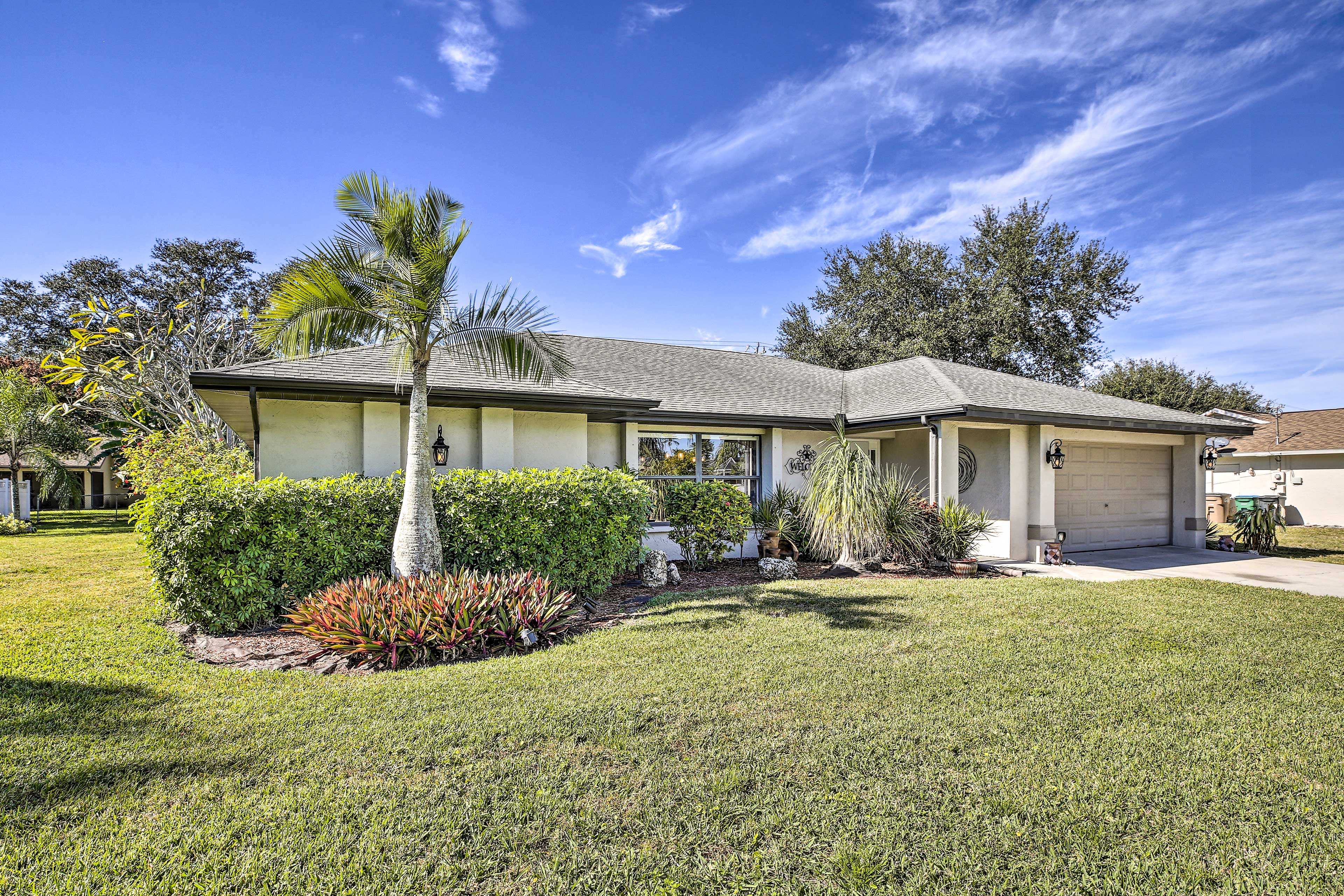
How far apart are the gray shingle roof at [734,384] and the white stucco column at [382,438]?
565 mm

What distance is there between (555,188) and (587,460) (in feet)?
20.2

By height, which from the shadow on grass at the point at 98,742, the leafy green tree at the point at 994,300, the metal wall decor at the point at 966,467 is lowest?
the shadow on grass at the point at 98,742

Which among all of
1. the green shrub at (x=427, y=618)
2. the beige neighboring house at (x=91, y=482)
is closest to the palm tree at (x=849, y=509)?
the green shrub at (x=427, y=618)

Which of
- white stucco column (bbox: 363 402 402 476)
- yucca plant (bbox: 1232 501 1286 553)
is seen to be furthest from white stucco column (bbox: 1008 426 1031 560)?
white stucco column (bbox: 363 402 402 476)

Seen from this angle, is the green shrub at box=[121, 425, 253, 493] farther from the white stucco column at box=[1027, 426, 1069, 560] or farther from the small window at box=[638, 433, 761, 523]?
the white stucco column at box=[1027, 426, 1069, 560]

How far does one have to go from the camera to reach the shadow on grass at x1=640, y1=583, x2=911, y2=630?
6777mm

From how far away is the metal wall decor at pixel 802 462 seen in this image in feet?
42.4

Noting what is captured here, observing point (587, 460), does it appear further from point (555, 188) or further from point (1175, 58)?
point (1175, 58)

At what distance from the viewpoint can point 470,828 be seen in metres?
2.87

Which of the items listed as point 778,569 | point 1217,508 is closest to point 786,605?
point 778,569

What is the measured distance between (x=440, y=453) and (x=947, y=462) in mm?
9161

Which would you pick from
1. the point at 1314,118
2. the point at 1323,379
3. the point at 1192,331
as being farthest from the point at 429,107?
the point at 1323,379

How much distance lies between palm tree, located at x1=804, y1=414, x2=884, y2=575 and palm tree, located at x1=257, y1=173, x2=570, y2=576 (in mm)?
6385

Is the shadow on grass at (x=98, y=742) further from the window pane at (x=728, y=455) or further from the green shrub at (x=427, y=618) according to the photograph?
the window pane at (x=728, y=455)
